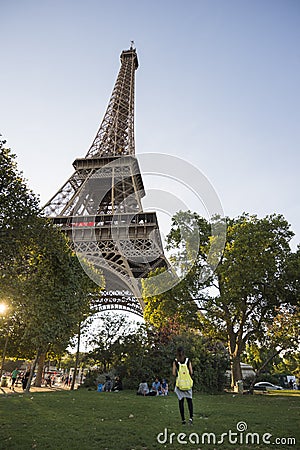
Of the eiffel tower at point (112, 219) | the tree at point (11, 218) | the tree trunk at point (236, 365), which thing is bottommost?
the tree trunk at point (236, 365)

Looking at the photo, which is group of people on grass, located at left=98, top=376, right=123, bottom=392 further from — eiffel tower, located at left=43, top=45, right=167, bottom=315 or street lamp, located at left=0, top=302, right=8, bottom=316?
eiffel tower, located at left=43, top=45, right=167, bottom=315

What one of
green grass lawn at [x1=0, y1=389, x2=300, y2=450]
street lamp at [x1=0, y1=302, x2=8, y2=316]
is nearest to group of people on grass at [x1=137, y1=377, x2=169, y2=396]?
street lamp at [x1=0, y1=302, x2=8, y2=316]

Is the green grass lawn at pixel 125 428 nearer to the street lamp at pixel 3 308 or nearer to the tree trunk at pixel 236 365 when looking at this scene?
the street lamp at pixel 3 308

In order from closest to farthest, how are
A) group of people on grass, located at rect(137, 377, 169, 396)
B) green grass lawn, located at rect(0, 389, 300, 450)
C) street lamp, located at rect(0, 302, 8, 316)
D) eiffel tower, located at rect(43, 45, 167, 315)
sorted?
green grass lawn, located at rect(0, 389, 300, 450), street lamp, located at rect(0, 302, 8, 316), group of people on grass, located at rect(137, 377, 169, 396), eiffel tower, located at rect(43, 45, 167, 315)

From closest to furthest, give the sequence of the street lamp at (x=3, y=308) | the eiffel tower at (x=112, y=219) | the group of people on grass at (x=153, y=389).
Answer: the street lamp at (x=3, y=308), the group of people on grass at (x=153, y=389), the eiffel tower at (x=112, y=219)

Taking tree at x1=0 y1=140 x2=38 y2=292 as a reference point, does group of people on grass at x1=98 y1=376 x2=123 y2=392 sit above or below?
below

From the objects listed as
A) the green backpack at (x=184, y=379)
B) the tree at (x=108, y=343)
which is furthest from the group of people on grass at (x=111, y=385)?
the green backpack at (x=184, y=379)

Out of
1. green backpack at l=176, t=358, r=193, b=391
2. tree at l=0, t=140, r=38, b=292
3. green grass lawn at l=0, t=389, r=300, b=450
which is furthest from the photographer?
tree at l=0, t=140, r=38, b=292
